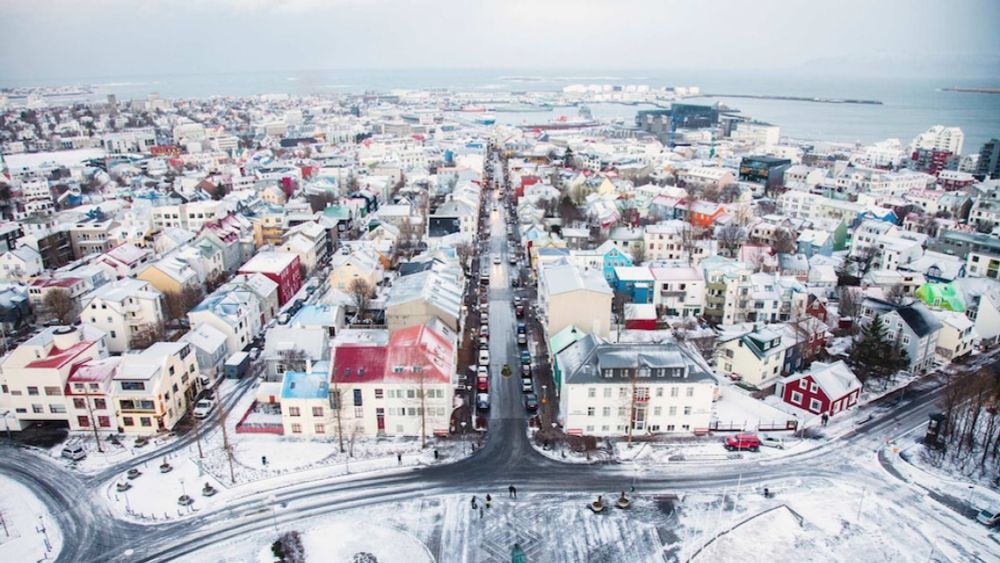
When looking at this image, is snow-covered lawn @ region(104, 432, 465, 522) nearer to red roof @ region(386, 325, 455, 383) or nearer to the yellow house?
red roof @ region(386, 325, 455, 383)

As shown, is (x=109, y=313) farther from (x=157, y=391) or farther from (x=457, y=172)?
(x=457, y=172)

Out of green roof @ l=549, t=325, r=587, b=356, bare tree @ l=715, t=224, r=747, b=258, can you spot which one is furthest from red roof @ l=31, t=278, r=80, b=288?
bare tree @ l=715, t=224, r=747, b=258

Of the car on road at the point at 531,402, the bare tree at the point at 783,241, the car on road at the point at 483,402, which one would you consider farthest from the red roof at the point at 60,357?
the bare tree at the point at 783,241

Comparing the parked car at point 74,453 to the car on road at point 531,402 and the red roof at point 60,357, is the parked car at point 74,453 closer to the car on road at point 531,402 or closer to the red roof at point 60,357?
the red roof at point 60,357

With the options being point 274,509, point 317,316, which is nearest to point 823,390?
point 274,509

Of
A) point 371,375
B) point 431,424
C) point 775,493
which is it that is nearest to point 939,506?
point 775,493
